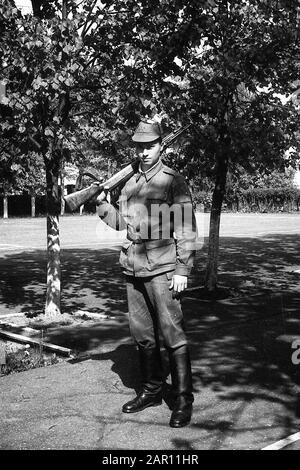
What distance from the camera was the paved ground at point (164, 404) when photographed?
4.24 m

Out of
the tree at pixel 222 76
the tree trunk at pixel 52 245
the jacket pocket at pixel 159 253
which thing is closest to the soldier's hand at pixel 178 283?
the jacket pocket at pixel 159 253

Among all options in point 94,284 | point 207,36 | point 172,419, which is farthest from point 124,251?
point 94,284

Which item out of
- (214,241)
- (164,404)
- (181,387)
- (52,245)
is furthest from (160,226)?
(214,241)

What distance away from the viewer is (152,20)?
7.71 m

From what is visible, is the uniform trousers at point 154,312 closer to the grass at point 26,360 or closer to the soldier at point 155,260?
the soldier at point 155,260

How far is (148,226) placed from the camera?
469cm

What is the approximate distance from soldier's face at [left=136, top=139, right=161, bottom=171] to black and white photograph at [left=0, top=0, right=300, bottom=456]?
12 millimetres

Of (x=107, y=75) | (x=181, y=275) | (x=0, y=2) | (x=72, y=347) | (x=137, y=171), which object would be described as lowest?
(x=72, y=347)

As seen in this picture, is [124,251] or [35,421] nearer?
[35,421]

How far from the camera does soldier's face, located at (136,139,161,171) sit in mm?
4691

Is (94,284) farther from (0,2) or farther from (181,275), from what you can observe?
(181,275)

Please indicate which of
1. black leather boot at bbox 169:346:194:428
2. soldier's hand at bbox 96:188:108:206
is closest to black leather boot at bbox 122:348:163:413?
black leather boot at bbox 169:346:194:428

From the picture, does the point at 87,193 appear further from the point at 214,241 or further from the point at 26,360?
the point at 214,241

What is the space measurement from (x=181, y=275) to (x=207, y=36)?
5.76m
